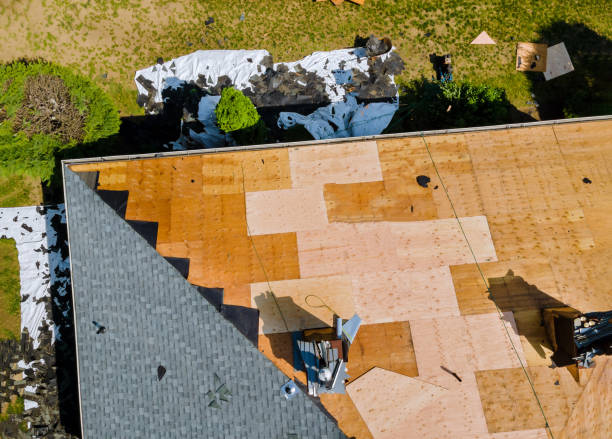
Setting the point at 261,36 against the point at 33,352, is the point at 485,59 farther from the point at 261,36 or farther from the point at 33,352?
the point at 33,352

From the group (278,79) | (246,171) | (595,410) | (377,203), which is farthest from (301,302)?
(278,79)

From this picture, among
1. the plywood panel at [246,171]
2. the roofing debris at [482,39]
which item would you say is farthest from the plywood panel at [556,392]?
the roofing debris at [482,39]

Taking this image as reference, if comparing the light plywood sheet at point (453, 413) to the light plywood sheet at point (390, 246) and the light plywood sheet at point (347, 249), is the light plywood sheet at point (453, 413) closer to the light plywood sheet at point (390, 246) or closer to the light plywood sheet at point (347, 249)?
the light plywood sheet at point (390, 246)

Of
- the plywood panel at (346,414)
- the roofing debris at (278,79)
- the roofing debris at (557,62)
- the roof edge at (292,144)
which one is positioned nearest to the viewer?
the plywood panel at (346,414)

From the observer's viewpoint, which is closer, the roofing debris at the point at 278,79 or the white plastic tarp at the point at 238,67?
the roofing debris at the point at 278,79

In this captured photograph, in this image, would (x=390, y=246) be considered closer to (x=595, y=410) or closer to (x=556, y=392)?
(x=556, y=392)
